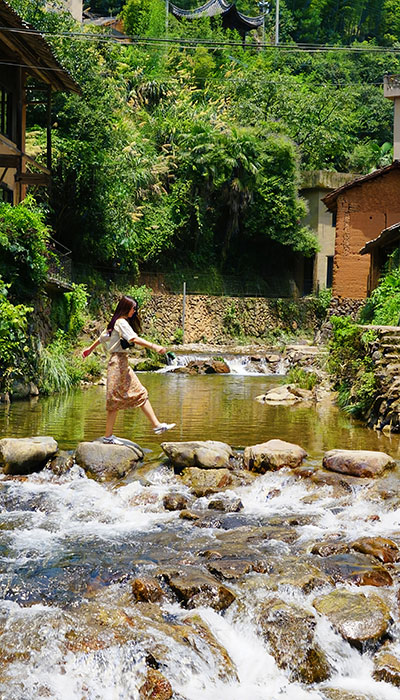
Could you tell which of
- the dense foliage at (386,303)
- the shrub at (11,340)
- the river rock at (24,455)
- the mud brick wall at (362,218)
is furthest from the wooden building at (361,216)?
the river rock at (24,455)

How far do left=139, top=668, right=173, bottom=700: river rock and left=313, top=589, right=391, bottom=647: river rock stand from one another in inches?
57.3

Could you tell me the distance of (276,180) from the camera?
127 ft

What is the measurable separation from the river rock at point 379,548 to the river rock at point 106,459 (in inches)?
139

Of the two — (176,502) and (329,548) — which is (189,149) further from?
(329,548)

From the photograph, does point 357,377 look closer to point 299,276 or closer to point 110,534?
point 110,534

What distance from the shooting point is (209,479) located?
948cm

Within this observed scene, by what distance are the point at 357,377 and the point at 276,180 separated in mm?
25113

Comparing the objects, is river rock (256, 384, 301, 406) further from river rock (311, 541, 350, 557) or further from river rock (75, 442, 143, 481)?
river rock (311, 541, 350, 557)

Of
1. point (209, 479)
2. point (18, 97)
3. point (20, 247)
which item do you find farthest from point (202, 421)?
point (18, 97)

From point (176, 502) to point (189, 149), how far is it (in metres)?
30.5

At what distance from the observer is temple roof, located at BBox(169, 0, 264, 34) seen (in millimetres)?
58938

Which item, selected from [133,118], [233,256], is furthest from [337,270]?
[133,118]

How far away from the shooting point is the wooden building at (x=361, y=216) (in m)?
27.7

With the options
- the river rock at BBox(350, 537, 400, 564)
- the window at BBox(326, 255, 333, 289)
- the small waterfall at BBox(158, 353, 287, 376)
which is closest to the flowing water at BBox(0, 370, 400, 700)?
the river rock at BBox(350, 537, 400, 564)
